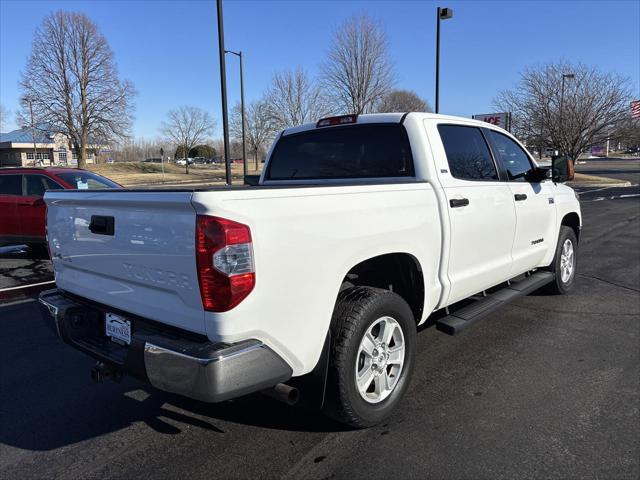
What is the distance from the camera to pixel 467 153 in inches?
167

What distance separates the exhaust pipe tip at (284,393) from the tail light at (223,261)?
2.08ft

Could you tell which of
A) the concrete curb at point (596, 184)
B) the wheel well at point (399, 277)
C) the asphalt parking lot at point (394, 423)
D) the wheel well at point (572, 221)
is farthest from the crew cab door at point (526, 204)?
the concrete curb at point (596, 184)

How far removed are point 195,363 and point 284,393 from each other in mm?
597

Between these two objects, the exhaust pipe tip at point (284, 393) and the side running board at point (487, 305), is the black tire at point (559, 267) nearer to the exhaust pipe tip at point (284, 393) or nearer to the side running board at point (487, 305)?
the side running board at point (487, 305)

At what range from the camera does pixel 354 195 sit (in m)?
2.86

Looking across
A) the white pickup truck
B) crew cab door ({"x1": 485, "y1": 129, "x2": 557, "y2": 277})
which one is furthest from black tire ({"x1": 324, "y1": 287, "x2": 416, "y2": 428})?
crew cab door ({"x1": 485, "y1": 129, "x2": 557, "y2": 277})

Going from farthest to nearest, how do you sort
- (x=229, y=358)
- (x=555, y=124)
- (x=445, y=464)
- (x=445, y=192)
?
(x=555, y=124) → (x=445, y=192) → (x=445, y=464) → (x=229, y=358)

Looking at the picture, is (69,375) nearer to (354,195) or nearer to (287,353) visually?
(287,353)

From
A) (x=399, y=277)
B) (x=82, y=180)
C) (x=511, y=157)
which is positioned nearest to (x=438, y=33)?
(x=82, y=180)

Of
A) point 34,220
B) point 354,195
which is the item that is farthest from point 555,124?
point 354,195

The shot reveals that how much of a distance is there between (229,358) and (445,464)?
136 cm

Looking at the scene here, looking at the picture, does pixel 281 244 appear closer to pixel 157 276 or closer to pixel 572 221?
pixel 157 276

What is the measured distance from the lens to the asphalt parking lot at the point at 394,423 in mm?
2770

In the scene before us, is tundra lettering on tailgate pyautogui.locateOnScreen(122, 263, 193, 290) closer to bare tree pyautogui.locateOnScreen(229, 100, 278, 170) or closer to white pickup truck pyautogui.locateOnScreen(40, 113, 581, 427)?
white pickup truck pyautogui.locateOnScreen(40, 113, 581, 427)
